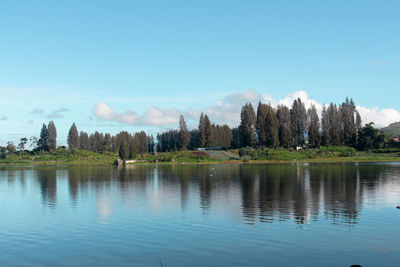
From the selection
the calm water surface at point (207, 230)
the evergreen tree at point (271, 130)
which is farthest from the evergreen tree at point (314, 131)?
the calm water surface at point (207, 230)

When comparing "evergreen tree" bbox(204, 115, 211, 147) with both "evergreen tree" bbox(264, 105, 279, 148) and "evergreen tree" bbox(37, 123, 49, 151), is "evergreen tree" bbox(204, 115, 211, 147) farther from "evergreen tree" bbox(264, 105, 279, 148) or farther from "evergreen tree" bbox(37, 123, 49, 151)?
"evergreen tree" bbox(37, 123, 49, 151)

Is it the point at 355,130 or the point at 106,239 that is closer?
the point at 106,239

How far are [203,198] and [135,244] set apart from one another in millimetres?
16831

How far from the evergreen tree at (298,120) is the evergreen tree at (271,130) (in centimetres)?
1004

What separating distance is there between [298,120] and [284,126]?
9084 millimetres

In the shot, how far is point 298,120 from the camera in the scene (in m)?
147

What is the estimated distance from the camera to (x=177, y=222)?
2498 centimetres

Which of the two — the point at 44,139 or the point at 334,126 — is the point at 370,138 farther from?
the point at 44,139

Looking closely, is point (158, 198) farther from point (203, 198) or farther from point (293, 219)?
point (293, 219)

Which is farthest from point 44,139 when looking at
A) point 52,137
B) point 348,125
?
point 348,125

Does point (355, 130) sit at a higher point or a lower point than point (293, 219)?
higher

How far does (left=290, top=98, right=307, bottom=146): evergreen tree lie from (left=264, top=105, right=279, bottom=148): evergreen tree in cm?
1004

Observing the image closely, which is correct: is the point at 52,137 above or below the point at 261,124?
below

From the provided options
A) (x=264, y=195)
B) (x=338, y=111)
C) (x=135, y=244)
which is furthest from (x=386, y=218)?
(x=338, y=111)
